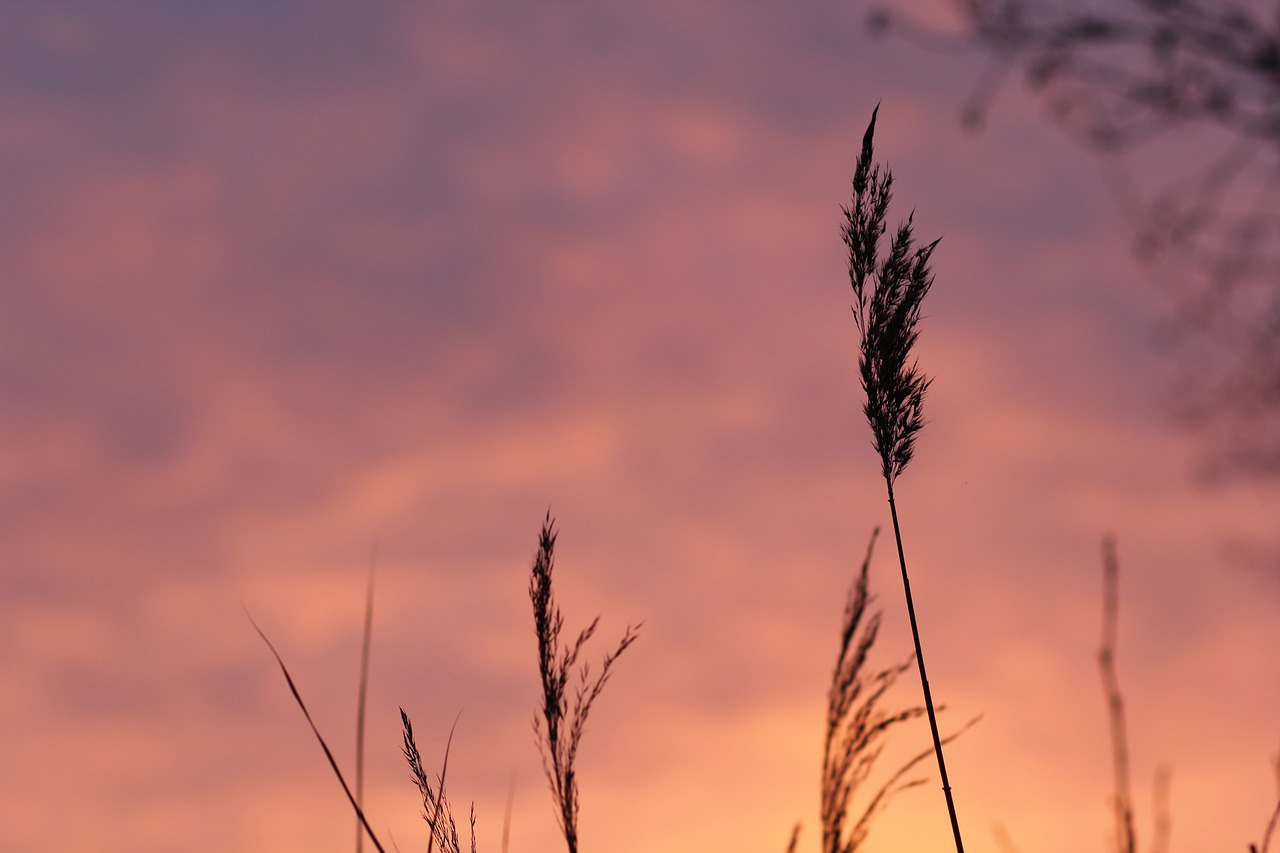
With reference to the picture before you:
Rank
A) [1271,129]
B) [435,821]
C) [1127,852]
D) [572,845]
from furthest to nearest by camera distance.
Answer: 1. [435,821]
2. [572,845]
3. [1271,129]
4. [1127,852]

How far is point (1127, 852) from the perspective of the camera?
4.89 ft

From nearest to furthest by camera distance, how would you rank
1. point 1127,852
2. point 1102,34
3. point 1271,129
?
point 1127,852 → point 1271,129 → point 1102,34

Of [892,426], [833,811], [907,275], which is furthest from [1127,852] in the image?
[907,275]

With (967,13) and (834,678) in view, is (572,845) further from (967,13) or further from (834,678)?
(967,13)

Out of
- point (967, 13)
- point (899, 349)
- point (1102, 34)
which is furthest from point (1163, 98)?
point (899, 349)

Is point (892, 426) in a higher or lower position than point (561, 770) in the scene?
higher

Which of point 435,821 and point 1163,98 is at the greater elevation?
point 1163,98

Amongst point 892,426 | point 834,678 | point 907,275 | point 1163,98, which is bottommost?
point 834,678

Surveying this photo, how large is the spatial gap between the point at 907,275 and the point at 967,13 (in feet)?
5.53

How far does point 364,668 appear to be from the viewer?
8.55 feet

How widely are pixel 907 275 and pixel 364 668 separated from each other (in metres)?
2.12

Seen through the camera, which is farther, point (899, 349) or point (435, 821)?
point (899, 349)

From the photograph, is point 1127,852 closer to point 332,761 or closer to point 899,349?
point 332,761

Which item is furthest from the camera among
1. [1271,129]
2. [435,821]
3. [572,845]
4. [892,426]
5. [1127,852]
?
[892,426]
